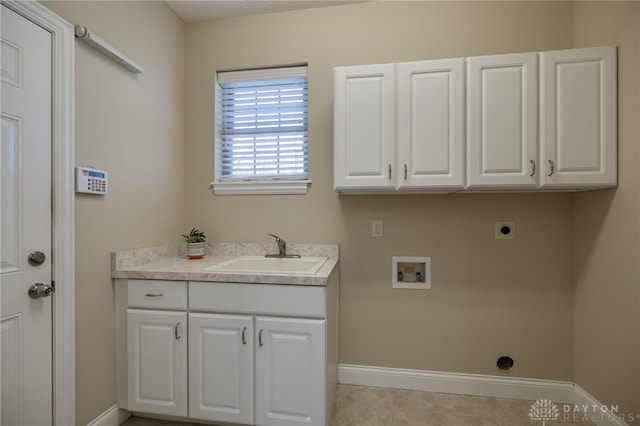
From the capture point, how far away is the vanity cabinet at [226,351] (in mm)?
1512

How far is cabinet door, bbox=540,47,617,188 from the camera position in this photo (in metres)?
1.54

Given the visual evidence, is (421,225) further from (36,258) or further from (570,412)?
(36,258)

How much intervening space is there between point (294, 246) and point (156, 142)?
1.25m

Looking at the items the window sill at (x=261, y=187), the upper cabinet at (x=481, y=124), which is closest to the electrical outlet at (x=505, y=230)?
the upper cabinet at (x=481, y=124)

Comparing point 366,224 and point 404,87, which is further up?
point 404,87

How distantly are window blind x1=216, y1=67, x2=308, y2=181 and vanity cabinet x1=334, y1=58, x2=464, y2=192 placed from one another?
57 cm

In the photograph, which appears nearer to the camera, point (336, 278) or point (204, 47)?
point (336, 278)

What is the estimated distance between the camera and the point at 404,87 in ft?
5.58

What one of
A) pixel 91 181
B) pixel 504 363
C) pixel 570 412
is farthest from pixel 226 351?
pixel 570 412

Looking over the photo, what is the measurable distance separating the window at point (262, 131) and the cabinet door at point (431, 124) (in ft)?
2.65

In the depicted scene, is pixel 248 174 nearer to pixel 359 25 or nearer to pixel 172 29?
pixel 172 29

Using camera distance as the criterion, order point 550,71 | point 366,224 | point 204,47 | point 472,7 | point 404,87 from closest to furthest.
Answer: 1. point 550,71
2. point 404,87
3. point 472,7
4. point 366,224
5. point 204,47

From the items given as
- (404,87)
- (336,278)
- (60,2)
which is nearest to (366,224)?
(336,278)

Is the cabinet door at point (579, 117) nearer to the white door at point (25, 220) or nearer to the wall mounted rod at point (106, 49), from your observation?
the wall mounted rod at point (106, 49)
